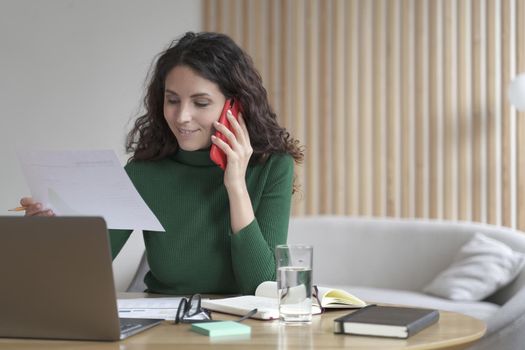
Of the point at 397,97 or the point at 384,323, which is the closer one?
the point at 384,323

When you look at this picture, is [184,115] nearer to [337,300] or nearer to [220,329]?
[337,300]

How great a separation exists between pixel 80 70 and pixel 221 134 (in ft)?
11.2

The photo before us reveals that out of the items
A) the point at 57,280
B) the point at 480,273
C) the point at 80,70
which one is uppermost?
the point at 80,70

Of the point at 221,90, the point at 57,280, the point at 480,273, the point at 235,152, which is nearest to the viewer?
the point at 57,280

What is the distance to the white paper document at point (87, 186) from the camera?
1.79 m

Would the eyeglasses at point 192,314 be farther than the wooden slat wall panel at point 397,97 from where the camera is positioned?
No

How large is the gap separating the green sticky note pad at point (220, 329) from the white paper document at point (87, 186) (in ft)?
1.16

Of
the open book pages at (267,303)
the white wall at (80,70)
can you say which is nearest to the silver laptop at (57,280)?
the open book pages at (267,303)

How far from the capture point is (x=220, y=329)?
149 centimetres

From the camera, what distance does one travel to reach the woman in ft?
7.09

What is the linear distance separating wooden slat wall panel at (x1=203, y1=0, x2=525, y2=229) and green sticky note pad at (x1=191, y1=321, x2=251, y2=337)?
3581mm

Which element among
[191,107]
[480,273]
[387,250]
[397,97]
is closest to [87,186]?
[191,107]

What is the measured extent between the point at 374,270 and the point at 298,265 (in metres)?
2.95

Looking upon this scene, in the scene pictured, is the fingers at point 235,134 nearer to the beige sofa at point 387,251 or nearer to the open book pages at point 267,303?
the open book pages at point 267,303
